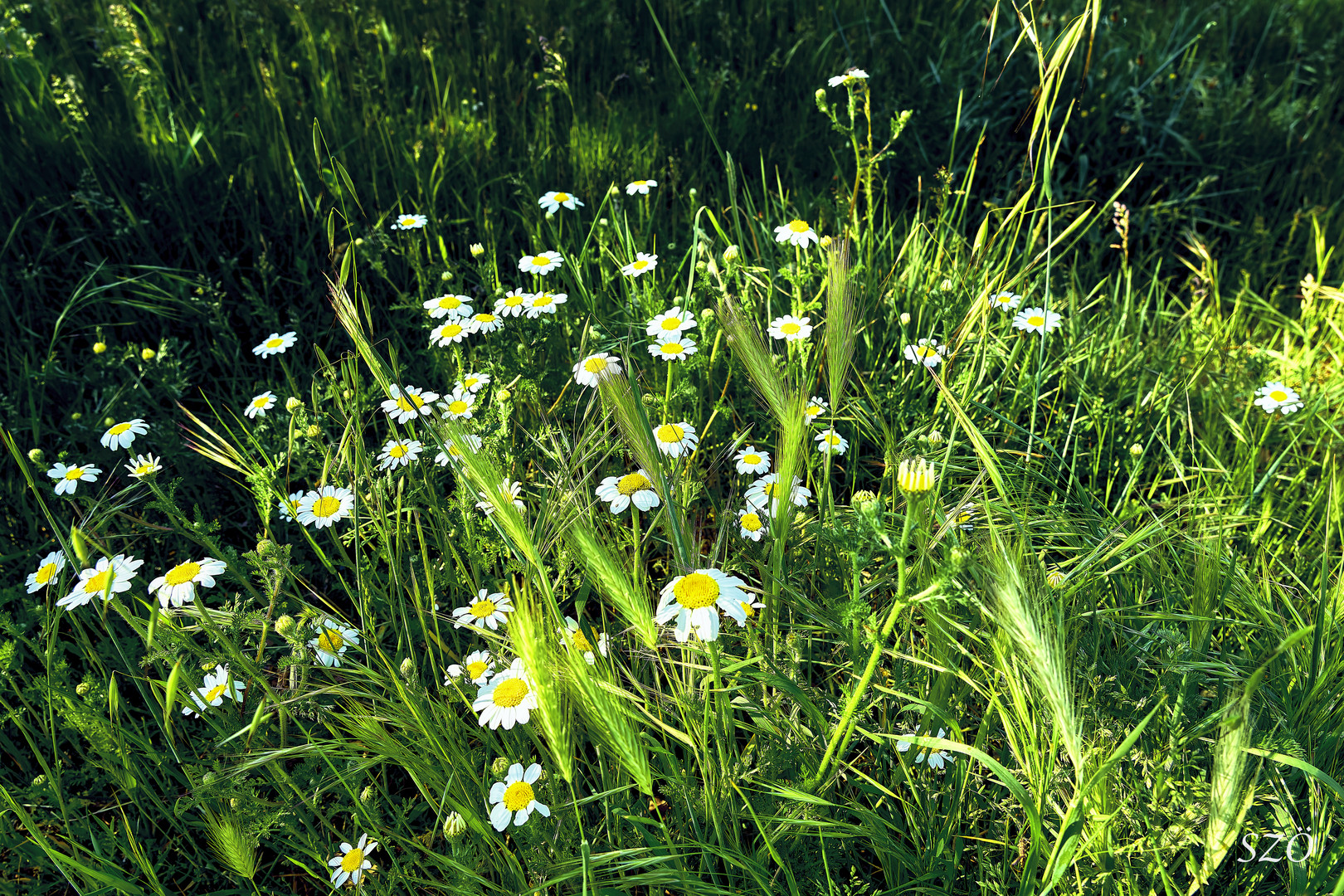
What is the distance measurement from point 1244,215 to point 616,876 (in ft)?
10.1

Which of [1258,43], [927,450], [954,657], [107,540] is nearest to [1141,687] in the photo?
[954,657]

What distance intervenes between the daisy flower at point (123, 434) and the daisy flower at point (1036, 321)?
5.82ft

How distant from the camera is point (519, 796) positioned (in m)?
1.08

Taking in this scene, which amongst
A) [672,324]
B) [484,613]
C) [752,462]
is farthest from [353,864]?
[672,324]

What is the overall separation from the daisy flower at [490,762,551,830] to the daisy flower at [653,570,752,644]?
0.31 meters

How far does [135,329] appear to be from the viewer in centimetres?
222

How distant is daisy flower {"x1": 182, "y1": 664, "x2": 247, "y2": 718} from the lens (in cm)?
115

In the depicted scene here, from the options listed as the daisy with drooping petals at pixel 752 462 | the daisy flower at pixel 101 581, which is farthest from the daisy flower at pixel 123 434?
the daisy with drooping petals at pixel 752 462

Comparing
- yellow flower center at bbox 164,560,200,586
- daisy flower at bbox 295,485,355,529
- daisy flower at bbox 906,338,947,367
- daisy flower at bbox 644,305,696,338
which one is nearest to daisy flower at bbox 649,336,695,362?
daisy flower at bbox 644,305,696,338

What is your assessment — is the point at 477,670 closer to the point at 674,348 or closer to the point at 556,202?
the point at 674,348

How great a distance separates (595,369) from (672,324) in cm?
44

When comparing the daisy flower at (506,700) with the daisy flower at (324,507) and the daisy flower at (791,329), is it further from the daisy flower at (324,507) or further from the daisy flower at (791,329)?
the daisy flower at (791,329)

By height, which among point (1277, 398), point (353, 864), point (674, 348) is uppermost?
point (674, 348)

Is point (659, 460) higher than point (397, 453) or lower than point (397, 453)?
higher
